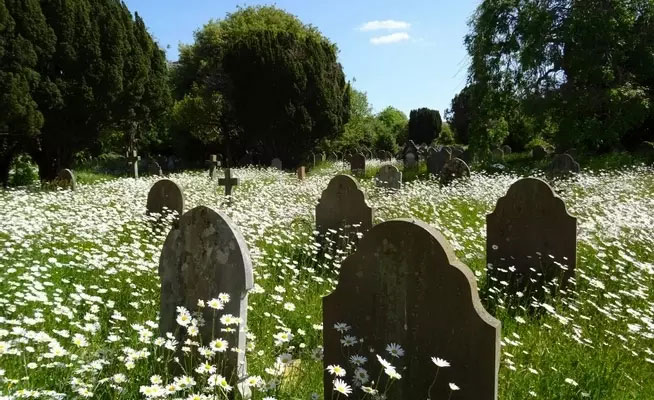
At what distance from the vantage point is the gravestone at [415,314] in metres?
2.59

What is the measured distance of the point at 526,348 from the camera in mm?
3717

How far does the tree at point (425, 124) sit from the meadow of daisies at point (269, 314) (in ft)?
144

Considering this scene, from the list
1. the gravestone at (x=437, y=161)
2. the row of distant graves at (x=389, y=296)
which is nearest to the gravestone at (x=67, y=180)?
the gravestone at (x=437, y=161)

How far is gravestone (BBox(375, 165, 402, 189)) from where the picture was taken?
12.2m

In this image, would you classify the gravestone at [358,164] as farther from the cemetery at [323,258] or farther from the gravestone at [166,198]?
the gravestone at [166,198]

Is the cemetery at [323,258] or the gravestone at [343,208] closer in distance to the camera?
the cemetery at [323,258]

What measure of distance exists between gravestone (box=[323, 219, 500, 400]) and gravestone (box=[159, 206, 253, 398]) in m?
0.50

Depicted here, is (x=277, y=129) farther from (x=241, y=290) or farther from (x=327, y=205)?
(x=241, y=290)

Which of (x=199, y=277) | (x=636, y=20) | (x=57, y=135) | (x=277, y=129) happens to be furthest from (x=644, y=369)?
(x=277, y=129)

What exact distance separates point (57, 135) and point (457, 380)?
16699 millimetres

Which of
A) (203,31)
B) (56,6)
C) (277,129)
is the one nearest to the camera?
(56,6)

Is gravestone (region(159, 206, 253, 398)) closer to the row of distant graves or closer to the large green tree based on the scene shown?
the row of distant graves

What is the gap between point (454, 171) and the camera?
14.1 meters

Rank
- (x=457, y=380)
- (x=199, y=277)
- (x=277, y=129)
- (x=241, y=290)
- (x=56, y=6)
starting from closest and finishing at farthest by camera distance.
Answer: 1. (x=457, y=380)
2. (x=241, y=290)
3. (x=199, y=277)
4. (x=56, y=6)
5. (x=277, y=129)
